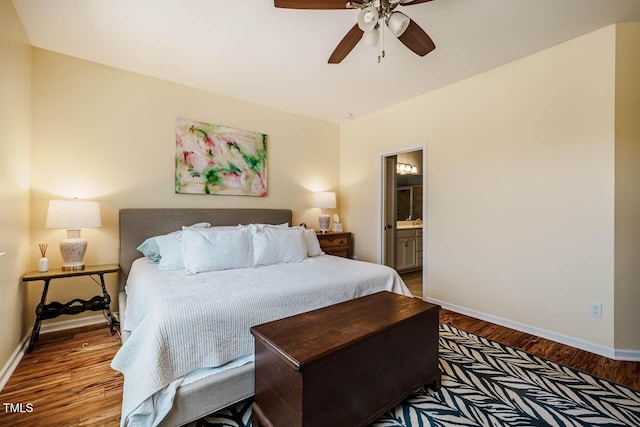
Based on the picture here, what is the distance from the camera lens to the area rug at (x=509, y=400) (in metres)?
1.53

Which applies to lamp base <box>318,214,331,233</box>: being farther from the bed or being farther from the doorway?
the bed

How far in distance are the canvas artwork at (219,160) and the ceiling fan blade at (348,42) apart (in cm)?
178

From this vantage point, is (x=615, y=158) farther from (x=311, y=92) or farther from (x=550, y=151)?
(x=311, y=92)

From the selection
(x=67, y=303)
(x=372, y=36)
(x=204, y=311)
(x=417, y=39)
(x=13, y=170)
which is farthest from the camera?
(x=67, y=303)

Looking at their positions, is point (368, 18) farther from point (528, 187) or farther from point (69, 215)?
point (69, 215)

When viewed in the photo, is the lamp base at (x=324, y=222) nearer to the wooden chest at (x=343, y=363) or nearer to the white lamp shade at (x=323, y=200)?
the white lamp shade at (x=323, y=200)

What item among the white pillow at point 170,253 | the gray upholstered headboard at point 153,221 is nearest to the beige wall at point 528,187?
the gray upholstered headboard at point 153,221

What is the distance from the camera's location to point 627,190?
2.18m

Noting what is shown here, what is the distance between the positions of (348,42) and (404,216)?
440cm

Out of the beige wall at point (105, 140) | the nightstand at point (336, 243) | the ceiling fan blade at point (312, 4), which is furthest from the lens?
the nightstand at point (336, 243)

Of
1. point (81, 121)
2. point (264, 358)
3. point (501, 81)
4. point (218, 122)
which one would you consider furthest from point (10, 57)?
point (501, 81)

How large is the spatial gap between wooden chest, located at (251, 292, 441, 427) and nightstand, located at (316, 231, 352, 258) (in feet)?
7.17

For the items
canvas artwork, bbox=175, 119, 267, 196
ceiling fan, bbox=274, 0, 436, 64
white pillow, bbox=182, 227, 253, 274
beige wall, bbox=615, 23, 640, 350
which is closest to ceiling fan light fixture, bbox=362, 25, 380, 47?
ceiling fan, bbox=274, 0, 436, 64

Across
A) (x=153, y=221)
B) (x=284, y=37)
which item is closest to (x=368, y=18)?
(x=284, y=37)
